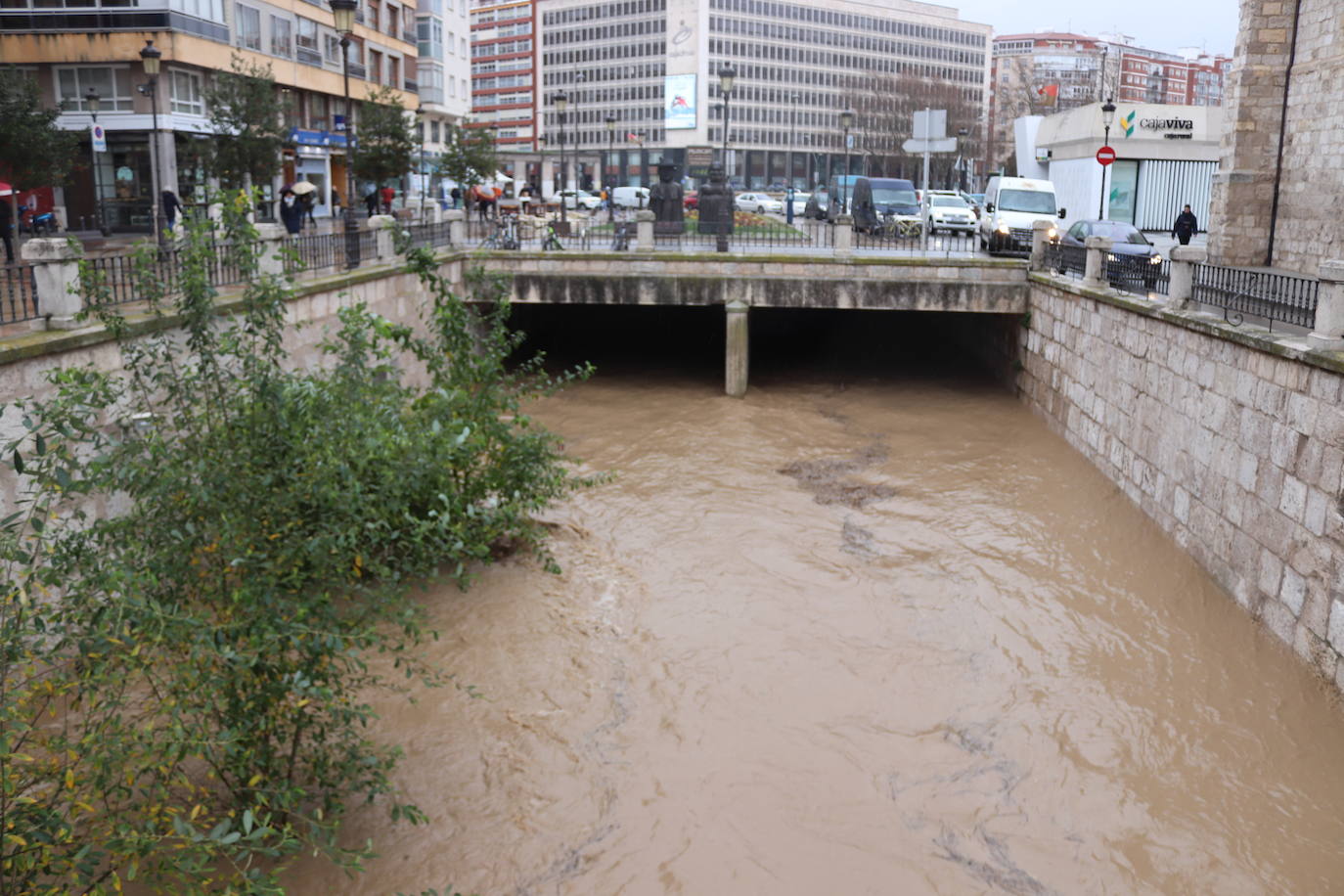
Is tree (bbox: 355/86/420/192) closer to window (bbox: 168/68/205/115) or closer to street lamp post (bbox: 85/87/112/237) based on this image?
window (bbox: 168/68/205/115)

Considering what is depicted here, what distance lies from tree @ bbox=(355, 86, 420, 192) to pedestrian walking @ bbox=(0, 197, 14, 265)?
12237 mm

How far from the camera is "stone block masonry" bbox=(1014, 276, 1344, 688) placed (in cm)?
1037

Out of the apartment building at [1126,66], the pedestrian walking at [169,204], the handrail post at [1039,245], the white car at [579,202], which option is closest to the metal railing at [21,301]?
the pedestrian walking at [169,204]

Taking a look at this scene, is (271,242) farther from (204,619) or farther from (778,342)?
(778,342)

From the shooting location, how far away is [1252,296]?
12.9 m

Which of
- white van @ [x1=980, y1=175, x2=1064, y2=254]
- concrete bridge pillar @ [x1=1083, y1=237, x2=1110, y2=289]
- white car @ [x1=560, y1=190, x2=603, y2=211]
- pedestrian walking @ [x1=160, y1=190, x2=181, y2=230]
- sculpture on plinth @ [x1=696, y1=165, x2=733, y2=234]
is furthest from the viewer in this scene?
white car @ [x1=560, y1=190, x2=603, y2=211]

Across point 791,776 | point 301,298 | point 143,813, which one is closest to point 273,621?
point 143,813

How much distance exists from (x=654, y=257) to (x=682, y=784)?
48.5 feet

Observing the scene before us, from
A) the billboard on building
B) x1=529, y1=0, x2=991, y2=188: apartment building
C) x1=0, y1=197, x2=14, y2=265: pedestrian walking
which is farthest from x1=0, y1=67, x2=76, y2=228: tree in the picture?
the billboard on building

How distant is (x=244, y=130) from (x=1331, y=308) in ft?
76.6

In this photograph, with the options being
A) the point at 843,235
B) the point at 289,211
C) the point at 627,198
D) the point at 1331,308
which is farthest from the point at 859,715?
the point at 627,198

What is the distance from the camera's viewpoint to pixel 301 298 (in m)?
15.5

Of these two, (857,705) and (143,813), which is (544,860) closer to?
(143,813)

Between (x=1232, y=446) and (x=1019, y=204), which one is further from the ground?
(x=1019, y=204)
